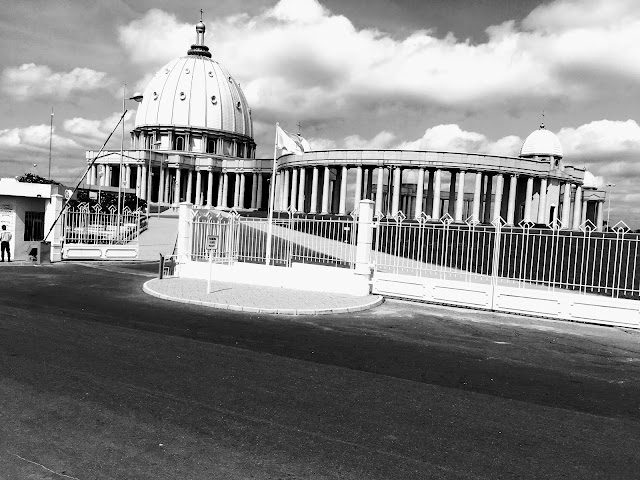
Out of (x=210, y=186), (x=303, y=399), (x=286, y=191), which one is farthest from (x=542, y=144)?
(x=303, y=399)

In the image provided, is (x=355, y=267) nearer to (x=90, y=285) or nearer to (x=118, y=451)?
(x=90, y=285)

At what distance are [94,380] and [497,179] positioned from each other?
6624 cm

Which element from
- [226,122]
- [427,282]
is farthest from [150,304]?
[226,122]

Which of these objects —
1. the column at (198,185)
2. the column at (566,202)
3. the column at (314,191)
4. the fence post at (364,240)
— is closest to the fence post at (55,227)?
the fence post at (364,240)

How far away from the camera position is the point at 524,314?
15.7 m

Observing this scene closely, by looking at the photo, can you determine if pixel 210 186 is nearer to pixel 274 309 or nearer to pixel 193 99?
pixel 193 99

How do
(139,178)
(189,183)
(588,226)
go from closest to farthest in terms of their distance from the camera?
1. (588,226)
2. (139,178)
3. (189,183)

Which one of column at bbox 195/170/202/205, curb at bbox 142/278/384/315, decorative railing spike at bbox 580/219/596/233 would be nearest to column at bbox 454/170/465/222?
column at bbox 195/170/202/205

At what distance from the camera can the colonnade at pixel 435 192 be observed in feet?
217

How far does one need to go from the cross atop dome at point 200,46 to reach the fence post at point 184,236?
329ft

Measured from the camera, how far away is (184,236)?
2109cm

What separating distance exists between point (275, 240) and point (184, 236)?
131 inches

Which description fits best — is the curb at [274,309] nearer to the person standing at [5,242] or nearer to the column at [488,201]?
the person standing at [5,242]

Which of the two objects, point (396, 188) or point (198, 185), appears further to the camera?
point (198, 185)
